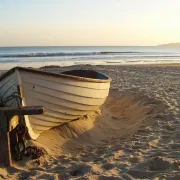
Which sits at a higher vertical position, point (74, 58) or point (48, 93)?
point (74, 58)

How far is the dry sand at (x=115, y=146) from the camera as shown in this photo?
3.81 meters

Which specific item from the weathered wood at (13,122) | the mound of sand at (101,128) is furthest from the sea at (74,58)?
the weathered wood at (13,122)

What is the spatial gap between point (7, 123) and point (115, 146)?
5.95 ft

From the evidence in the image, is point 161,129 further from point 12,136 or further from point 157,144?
point 12,136

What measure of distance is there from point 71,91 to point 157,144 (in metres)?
1.68

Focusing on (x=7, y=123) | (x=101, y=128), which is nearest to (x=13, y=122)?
(x=7, y=123)

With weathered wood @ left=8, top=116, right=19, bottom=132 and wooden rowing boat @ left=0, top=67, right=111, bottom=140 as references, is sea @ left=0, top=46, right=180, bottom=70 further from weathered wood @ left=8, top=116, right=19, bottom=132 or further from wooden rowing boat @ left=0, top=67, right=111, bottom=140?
weathered wood @ left=8, top=116, right=19, bottom=132

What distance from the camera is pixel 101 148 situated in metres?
4.98

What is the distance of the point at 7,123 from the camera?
414cm

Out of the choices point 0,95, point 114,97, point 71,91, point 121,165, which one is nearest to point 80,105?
point 71,91

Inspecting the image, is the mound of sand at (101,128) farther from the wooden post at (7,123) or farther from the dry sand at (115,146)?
the wooden post at (7,123)

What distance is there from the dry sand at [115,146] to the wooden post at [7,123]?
Answer: 0.48ft

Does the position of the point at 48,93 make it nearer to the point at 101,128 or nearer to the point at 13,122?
the point at 13,122

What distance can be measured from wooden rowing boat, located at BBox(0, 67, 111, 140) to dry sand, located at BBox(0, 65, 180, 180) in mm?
365
